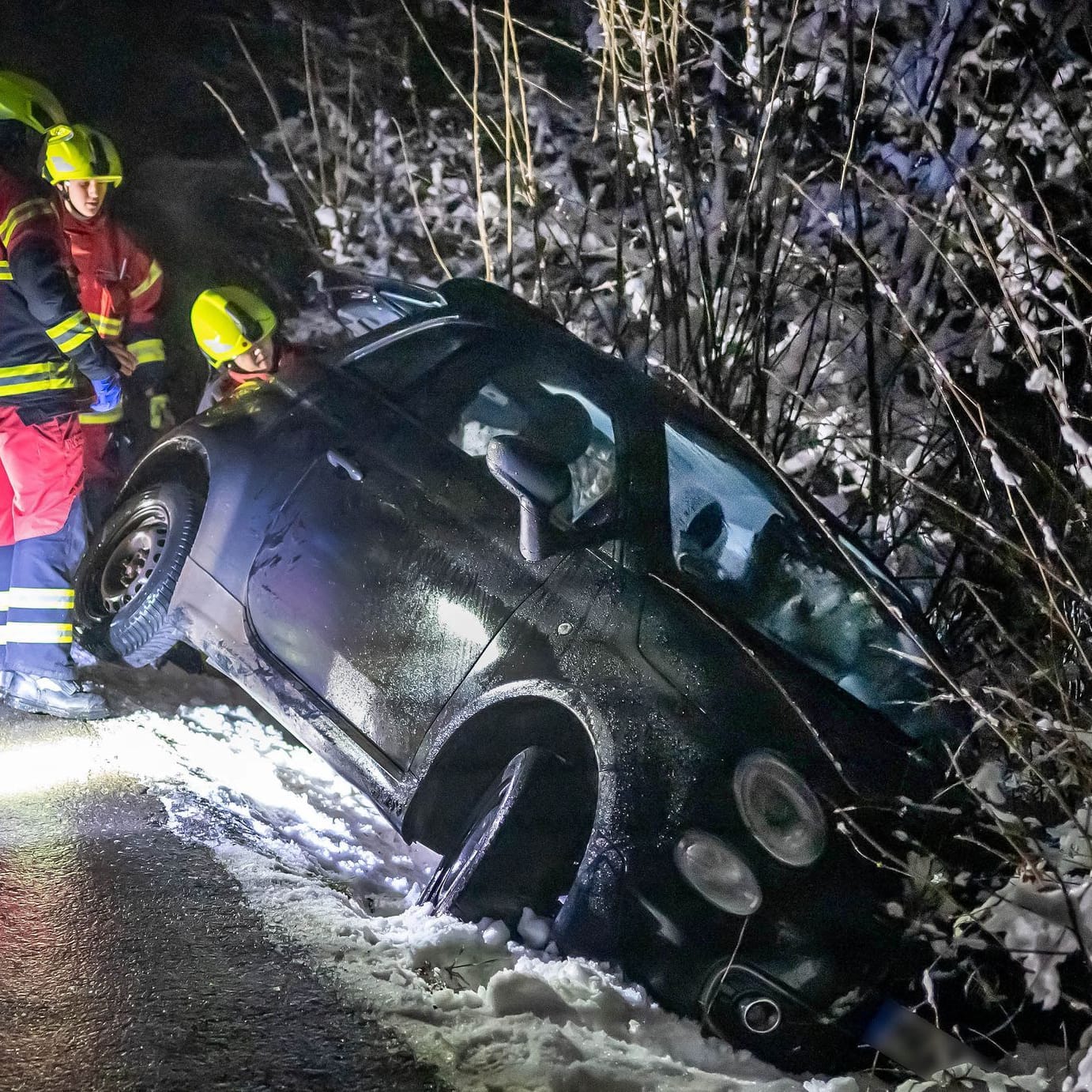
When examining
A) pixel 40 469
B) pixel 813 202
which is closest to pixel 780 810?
pixel 813 202

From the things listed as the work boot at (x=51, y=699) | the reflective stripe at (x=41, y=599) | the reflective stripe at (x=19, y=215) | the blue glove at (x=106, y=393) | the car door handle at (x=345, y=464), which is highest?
the reflective stripe at (x=19, y=215)

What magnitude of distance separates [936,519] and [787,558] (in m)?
1.44

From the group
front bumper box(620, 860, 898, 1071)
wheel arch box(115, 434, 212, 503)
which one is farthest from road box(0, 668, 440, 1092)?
wheel arch box(115, 434, 212, 503)

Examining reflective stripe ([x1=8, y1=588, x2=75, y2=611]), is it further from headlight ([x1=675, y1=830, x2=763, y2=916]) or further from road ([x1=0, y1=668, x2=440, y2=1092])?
headlight ([x1=675, y1=830, x2=763, y2=916])

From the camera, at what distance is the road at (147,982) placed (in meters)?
2.31

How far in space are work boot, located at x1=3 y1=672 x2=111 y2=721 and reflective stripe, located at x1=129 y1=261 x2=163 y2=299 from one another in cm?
193

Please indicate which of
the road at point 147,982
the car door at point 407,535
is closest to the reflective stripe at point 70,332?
the car door at point 407,535

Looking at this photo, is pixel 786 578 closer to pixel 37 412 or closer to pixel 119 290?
pixel 37 412

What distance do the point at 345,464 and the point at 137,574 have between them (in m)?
1.14

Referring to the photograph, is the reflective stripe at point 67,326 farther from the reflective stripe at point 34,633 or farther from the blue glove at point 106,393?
the reflective stripe at point 34,633

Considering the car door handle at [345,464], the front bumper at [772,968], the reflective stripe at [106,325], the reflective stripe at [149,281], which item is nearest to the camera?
the front bumper at [772,968]

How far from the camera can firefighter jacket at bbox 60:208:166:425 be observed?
15.7ft

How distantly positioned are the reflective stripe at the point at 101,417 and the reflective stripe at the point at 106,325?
0.41m

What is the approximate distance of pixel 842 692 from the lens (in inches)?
114
